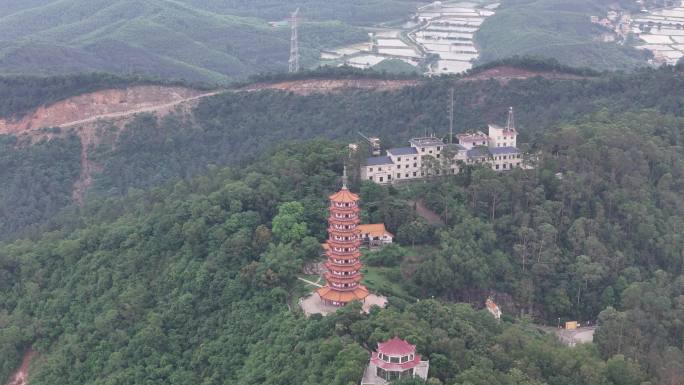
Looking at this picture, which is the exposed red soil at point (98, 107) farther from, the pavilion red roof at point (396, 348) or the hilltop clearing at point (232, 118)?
the pavilion red roof at point (396, 348)

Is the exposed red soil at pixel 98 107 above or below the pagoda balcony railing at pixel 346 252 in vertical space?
below

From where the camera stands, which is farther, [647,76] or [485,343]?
[647,76]

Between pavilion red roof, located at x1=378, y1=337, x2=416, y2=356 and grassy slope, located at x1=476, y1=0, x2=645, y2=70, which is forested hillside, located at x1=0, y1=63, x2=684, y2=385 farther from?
grassy slope, located at x1=476, y1=0, x2=645, y2=70

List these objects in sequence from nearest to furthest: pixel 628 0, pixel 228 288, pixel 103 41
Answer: pixel 228 288 → pixel 103 41 → pixel 628 0

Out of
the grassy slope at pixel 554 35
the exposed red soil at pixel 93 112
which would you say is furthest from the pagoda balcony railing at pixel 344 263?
the grassy slope at pixel 554 35

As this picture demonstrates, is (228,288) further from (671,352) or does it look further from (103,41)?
(103,41)

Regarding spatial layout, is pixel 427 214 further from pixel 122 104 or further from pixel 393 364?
pixel 122 104

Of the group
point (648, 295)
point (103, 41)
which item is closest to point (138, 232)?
point (648, 295)

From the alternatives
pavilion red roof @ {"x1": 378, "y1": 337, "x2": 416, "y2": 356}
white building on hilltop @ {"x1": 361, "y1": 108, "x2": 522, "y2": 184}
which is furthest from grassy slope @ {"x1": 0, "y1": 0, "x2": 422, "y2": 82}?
pavilion red roof @ {"x1": 378, "y1": 337, "x2": 416, "y2": 356}
